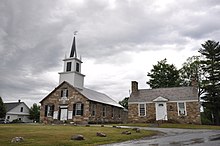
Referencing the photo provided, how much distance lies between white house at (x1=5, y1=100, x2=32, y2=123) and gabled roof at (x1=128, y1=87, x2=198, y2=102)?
34003mm

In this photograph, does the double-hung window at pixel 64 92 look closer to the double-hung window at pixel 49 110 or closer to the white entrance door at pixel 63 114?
the white entrance door at pixel 63 114

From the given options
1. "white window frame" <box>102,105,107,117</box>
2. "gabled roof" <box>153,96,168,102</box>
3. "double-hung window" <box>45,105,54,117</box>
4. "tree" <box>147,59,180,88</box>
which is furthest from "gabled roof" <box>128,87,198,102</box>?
"tree" <box>147,59,180,88</box>

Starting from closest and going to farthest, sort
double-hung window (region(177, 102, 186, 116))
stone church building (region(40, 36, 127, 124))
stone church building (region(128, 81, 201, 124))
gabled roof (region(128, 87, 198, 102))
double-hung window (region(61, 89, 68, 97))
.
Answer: stone church building (region(128, 81, 201, 124)), double-hung window (region(177, 102, 186, 116)), gabled roof (region(128, 87, 198, 102)), stone church building (region(40, 36, 127, 124)), double-hung window (region(61, 89, 68, 97))

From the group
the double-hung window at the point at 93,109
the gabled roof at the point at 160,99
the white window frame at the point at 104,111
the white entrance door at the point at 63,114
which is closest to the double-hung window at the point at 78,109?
the white entrance door at the point at 63,114

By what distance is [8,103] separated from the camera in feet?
193

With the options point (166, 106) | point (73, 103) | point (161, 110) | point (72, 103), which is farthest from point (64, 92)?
point (166, 106)

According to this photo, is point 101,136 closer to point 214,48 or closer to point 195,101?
point 195,101

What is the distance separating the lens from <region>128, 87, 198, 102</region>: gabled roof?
1251 inches

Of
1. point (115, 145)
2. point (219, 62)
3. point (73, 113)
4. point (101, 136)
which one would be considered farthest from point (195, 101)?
point (115, 145)

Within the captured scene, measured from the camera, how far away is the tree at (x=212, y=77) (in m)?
37.0

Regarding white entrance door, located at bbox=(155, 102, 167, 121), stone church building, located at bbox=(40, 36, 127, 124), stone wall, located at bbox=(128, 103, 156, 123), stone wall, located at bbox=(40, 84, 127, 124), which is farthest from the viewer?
stone church building, located at bbox=(40, 36, 127, 124)

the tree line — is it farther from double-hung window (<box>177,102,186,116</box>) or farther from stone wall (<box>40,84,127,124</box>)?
stone wall (<box>40,84,127,124</box>)

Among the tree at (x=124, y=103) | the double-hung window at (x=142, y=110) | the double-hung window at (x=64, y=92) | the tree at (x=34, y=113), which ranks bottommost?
the tree at (x=34, y=113)

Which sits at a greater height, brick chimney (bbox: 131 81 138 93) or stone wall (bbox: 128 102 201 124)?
brick chimney (bbox: 131 81 138 93)
